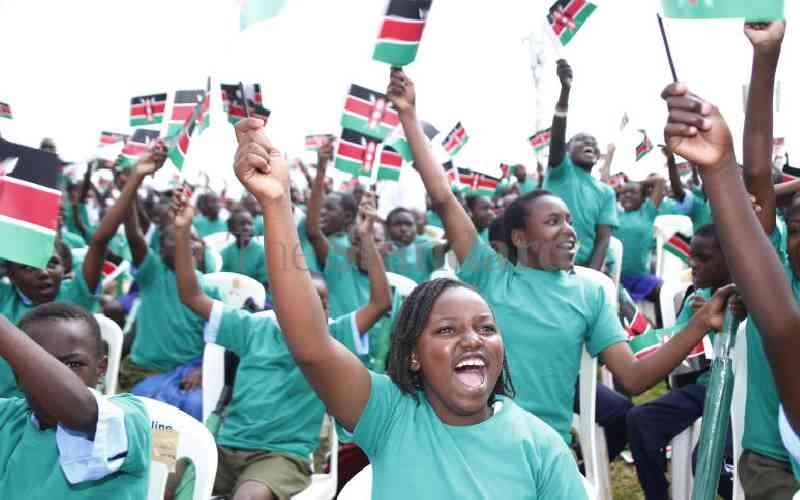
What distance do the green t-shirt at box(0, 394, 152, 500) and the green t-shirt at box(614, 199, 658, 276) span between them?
5515 millimetres

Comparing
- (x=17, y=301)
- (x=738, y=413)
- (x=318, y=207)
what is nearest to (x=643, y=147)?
(x=318, y=207)

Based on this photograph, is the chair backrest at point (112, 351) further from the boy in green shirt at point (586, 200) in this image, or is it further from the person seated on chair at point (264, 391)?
the boy in green shirt at point (586, 200)

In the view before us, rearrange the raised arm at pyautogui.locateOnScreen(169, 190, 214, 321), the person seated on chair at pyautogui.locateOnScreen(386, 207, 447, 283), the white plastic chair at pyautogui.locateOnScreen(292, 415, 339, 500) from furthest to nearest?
1. the person seated on chair at pyautogui.locateOnScreen(386, 207, 447, 283)
2. the raised arm at pyautogui.locateOnScreen(169, 190, 214, 321)
3. the white plastic chair at pyautogui.locateOnScreen(292, 415, 339, 500)

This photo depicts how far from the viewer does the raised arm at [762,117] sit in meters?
1.67

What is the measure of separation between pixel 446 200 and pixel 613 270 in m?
3.53

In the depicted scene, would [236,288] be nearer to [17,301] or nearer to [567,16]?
[17,301]

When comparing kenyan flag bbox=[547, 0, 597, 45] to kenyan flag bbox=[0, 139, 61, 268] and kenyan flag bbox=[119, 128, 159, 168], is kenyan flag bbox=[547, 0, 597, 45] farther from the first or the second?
kenyan flag bbox=[0, 139, 61, 268]

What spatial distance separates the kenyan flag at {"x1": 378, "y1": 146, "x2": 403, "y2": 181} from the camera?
549 centimetres

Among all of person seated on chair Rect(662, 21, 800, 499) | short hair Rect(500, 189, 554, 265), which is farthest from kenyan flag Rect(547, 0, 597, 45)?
person seated on chair Rect(662, 21, 800, 499)

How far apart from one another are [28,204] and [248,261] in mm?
4197

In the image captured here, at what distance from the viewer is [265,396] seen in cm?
332

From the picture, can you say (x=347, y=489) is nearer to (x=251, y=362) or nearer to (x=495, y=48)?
(x=251, y=362)

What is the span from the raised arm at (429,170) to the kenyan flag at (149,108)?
286 centimetres

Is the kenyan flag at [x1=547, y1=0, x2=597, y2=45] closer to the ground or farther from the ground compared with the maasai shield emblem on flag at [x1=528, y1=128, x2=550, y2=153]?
farther from the ground
